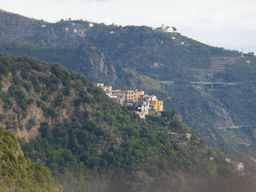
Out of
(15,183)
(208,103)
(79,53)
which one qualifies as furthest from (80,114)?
(208,103)

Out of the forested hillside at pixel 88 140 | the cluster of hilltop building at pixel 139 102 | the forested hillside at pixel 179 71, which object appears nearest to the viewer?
the forested hillside at pixel 88 140

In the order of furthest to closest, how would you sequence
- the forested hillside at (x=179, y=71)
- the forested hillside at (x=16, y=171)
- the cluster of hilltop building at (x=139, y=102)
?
the forested hillside at (x=179, y=71), the cluster of hilltop building at (x=139, y=102), the forested hillside at (x=16, y=171)

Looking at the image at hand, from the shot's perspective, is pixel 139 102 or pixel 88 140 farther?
pixel 139 102

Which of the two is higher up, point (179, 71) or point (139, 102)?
point (179, 71)

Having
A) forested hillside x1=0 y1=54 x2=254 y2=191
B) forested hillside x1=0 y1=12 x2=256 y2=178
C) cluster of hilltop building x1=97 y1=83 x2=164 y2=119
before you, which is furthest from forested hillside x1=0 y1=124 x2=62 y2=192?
forested hillside x1=0 y1=12 x2=256 y2=178

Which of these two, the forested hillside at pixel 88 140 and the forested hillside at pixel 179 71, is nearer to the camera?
the forested hillside at pixel 88 140

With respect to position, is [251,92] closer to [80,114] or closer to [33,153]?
[80,114]

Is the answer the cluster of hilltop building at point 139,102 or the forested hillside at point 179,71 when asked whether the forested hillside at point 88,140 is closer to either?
the cluster of hilltop building at point 139,102

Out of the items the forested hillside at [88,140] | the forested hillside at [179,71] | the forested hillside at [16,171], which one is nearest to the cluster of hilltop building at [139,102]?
the forested hillside at [88,140]

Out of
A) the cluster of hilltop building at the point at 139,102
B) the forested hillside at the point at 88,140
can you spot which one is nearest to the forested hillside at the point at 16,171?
the forested hillside at the point at 88,140

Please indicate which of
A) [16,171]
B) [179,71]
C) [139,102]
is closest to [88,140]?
[139,102]

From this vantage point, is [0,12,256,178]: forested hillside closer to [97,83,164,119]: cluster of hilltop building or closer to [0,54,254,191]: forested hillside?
[97,83,164,119]: cluster of hilltop building

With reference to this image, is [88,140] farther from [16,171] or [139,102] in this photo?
[16,171]

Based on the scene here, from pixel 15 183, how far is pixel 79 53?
112412mm
